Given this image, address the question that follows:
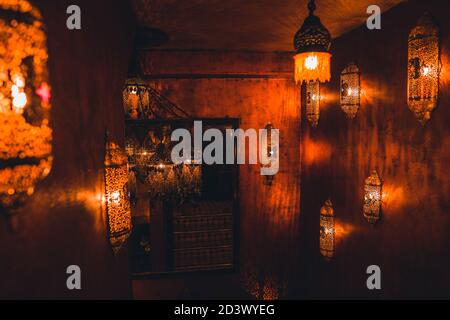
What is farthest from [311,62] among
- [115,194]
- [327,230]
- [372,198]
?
[327,230]

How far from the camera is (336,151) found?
5414 mm

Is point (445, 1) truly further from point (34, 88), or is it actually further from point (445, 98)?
point (34, 88)

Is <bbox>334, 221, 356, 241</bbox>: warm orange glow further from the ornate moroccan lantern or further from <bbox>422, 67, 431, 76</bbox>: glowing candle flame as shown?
the ornate moroccan lantern

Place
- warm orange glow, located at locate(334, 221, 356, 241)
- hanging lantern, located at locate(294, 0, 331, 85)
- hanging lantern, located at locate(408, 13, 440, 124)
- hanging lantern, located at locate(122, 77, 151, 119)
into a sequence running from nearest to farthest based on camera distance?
hanging lantern, located at locate(294, 0, 331, 85)
hanging lantern, located at locate(408, 13, 440, 124)
hanging lantern, located at locate(122, 77, 151, 119)
warm orange glow, located at locate(334, 221, 356, 241)

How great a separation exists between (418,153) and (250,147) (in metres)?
3.24

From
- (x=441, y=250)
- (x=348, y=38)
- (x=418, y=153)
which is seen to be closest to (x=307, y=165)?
(x=348, y=38)

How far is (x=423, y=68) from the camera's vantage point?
135 inches

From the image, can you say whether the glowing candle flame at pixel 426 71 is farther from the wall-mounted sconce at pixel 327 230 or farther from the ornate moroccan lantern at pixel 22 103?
the ornate moroccan lantern at pixel 22 103

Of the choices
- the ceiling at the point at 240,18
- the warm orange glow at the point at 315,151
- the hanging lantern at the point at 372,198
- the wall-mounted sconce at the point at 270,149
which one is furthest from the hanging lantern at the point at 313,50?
the wall-mounted sconce at the point at 270,149

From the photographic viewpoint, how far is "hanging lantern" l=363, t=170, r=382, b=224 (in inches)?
171

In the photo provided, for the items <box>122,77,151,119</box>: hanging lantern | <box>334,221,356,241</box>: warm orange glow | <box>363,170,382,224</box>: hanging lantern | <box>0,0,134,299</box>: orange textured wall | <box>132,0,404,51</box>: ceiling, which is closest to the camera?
<box>0,0,134,299</box>: orange textured wall

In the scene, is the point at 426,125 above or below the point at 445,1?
below

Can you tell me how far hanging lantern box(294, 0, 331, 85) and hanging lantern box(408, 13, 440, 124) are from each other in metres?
1.14

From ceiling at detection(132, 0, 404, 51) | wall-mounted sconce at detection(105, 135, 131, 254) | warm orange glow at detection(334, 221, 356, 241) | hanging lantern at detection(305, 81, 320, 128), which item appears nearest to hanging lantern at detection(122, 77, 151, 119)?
ceiling at detection(132, 0, 404, 51)
